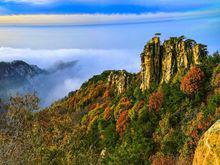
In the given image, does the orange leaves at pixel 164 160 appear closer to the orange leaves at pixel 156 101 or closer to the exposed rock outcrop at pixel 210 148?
the orange leaves at pixel 156 101

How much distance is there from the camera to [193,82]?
72688 millimetres

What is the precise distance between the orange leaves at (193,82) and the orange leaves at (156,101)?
20.1 feet

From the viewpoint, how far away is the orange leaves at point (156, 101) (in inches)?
3088

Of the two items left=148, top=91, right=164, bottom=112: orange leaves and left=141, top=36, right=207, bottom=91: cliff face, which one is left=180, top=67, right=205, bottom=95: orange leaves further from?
left=141, top=36, right=207, bottom=91: cliff face

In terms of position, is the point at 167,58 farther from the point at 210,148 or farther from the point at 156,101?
the point at 210,148

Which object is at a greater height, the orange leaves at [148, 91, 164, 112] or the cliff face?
the cliff face

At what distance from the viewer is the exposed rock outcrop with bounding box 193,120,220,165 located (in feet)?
42.4

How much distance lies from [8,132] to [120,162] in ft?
110

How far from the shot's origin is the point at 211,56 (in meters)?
77.3

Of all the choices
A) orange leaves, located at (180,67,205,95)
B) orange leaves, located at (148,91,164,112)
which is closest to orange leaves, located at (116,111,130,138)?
orange leaves, located at (148,91,164,112)

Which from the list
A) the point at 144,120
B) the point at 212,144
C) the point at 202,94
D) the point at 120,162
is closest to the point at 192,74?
the point at 202,94

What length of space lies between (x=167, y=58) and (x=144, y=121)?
17.4 metres

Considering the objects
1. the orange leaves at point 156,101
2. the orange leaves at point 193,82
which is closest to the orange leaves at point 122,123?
the orange leaves at point 156,101

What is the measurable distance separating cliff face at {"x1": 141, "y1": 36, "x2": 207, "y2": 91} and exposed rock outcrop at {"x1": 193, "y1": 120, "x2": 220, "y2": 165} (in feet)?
223
